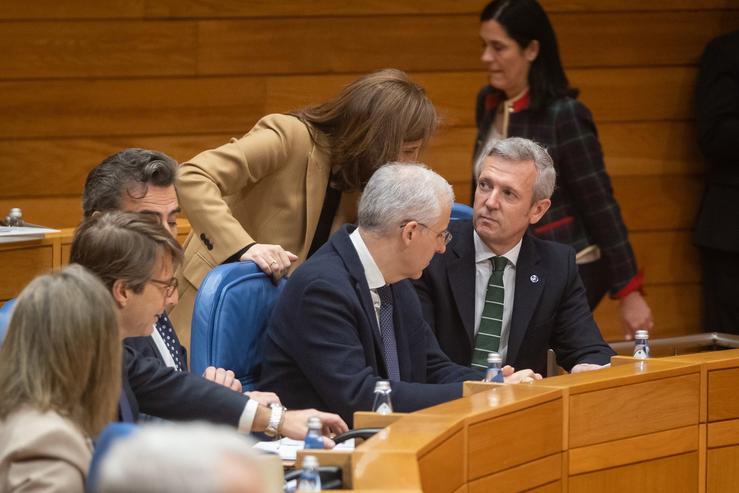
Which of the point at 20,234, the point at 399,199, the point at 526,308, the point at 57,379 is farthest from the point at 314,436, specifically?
the point at 20,234

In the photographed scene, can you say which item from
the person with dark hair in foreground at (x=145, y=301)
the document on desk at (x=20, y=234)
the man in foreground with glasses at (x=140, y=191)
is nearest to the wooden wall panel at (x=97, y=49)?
the document on desk at (x=20, y=234)

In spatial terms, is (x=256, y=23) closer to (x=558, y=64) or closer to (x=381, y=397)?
(x=558, y=64)

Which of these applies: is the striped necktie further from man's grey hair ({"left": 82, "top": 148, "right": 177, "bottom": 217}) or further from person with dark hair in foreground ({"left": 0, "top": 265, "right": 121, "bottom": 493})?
person with dark hair in foreground ({"left": 0, "top": 265, "right": 121, "bottom": 493})

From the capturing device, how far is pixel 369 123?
3.83m

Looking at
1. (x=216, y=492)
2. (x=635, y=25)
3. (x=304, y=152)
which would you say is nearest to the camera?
(x=216, y=492)

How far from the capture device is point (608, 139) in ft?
20.3

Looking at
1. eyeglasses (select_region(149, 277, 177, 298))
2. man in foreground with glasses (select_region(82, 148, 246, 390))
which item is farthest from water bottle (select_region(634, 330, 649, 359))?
eyeglasses (select_region(149, 277, 177, 298))

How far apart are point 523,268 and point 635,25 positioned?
8.51 feet

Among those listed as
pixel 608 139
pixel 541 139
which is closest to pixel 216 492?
pixel 541 139

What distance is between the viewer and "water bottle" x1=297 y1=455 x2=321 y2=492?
2.26m

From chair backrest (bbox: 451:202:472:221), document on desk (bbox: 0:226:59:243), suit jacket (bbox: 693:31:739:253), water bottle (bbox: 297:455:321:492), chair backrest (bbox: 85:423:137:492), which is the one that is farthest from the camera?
suit jacket (bbox: 693:31:739:253)

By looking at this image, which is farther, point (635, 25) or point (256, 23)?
point (635, 25)

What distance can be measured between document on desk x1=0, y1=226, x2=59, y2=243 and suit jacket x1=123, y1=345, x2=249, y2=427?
5.49 ft

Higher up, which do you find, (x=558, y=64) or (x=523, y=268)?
(x=558, y=64)
